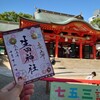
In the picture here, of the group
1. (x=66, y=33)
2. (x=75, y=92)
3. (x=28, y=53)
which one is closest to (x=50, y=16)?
(x=66, y=33)

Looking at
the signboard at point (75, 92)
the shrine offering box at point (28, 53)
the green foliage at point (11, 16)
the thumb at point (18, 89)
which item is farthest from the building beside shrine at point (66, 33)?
the thumb at point (18, 89)

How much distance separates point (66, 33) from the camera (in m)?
23.9

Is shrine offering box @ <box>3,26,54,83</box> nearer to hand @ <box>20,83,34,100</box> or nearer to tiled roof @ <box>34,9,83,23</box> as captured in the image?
hand @ <box>20,83,34,100</box>

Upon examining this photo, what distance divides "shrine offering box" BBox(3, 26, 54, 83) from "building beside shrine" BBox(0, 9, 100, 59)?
682 inches

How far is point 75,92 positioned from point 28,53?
256cm

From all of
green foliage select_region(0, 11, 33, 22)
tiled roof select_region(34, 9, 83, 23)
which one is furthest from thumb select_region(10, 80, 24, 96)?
green foliage select_region(0, 11, 33, 22)

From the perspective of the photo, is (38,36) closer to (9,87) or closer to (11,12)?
(9,87)

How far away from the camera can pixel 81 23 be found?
22766 millimetres

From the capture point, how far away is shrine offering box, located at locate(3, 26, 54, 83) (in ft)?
6.31

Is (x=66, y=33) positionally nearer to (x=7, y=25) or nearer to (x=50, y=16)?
(x=50, y=16)

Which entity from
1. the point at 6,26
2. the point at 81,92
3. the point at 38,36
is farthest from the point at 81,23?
the point at 38,36

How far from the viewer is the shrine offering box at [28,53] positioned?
6.31 feet

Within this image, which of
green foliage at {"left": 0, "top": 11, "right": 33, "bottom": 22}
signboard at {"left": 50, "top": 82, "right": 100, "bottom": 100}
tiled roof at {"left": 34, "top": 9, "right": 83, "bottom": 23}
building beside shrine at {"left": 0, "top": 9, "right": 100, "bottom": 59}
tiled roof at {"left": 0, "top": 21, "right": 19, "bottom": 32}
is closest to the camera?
signboard at {"left": 50, "top": 82, "right": 100, "bottom": 100}

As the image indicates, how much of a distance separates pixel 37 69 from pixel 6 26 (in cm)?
2518
